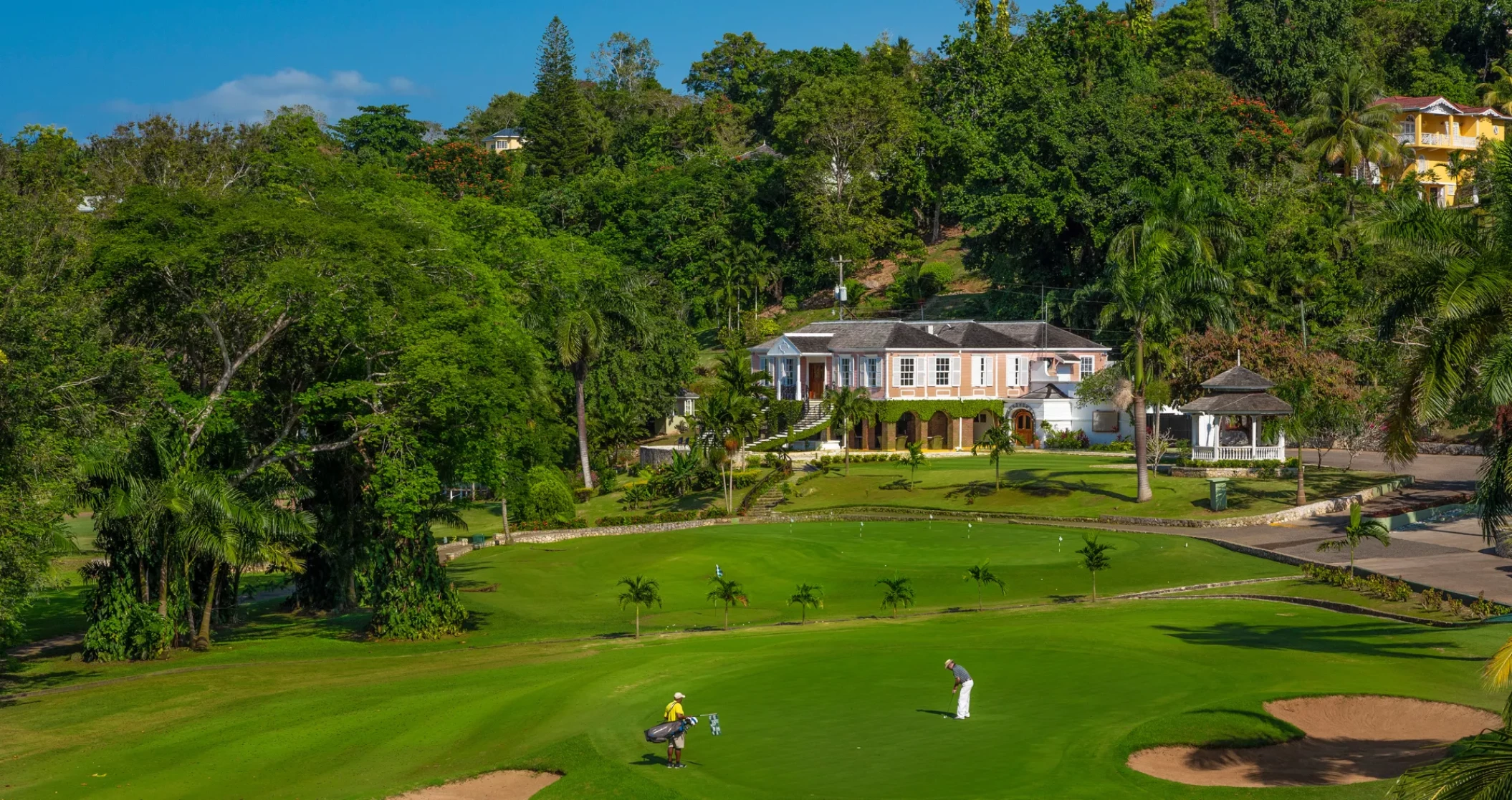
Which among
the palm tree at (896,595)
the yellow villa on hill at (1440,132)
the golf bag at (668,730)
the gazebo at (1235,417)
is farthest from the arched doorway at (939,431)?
the golf bag at (668,730)

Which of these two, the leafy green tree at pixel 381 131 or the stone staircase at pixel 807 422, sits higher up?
the leafy green tree at pixel 381 131

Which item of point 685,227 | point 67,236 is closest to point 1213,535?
point 67,236

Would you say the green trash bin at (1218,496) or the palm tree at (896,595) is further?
the green trash bin at (1218,496)

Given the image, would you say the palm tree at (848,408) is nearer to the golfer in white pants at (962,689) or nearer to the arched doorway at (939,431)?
the arched doorway at (939,431)

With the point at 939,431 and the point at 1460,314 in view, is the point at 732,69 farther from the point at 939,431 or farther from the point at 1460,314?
the point at 1460,314

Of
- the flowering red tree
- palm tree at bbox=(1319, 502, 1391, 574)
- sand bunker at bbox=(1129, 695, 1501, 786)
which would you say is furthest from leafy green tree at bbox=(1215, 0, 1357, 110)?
sand bunker at bbox=(1129, 695, 1501, 786)

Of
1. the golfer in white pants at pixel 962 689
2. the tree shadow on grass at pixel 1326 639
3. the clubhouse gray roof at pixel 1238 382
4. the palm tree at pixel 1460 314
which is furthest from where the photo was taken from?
the clubhouse gray roof at pixel 1238 382
